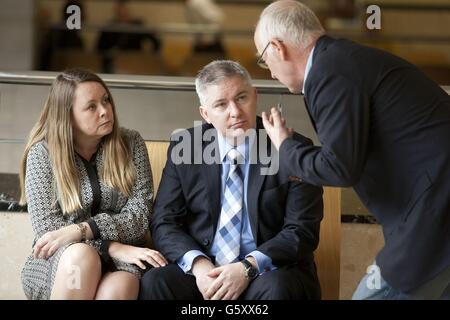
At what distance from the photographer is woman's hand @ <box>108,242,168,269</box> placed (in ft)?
9.05

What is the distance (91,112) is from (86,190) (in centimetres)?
27

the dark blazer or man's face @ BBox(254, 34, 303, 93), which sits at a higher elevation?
man's face @ BBox(254, 34, 303, 93)

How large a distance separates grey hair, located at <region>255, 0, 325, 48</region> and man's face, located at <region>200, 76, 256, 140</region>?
47cm

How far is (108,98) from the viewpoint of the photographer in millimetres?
2959

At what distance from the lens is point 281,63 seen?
2289 millimetres

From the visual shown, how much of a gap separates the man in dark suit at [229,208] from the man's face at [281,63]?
17.6 inches

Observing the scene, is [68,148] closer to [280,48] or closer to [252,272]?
[252,272]

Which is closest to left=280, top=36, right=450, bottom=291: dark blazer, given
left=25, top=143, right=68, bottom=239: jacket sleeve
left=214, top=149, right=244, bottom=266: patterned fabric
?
left=214, top=149, right=244, bottom=266: patterned fabric

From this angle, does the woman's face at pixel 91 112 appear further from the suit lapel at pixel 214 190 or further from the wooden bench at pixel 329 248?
the wooden bench at pixel 329 248

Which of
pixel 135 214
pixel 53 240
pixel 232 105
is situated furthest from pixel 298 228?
pixel 53 240

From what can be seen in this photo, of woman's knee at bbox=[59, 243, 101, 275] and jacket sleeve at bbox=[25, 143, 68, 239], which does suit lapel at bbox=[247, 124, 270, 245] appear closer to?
woman's knee at bbox=[59, 243, 101, 275]

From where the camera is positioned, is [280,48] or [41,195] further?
[41,195]

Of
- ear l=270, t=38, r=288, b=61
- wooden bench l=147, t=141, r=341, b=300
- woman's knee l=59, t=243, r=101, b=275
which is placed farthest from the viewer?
wooden bench l=147, t=141, r=341, b=300
